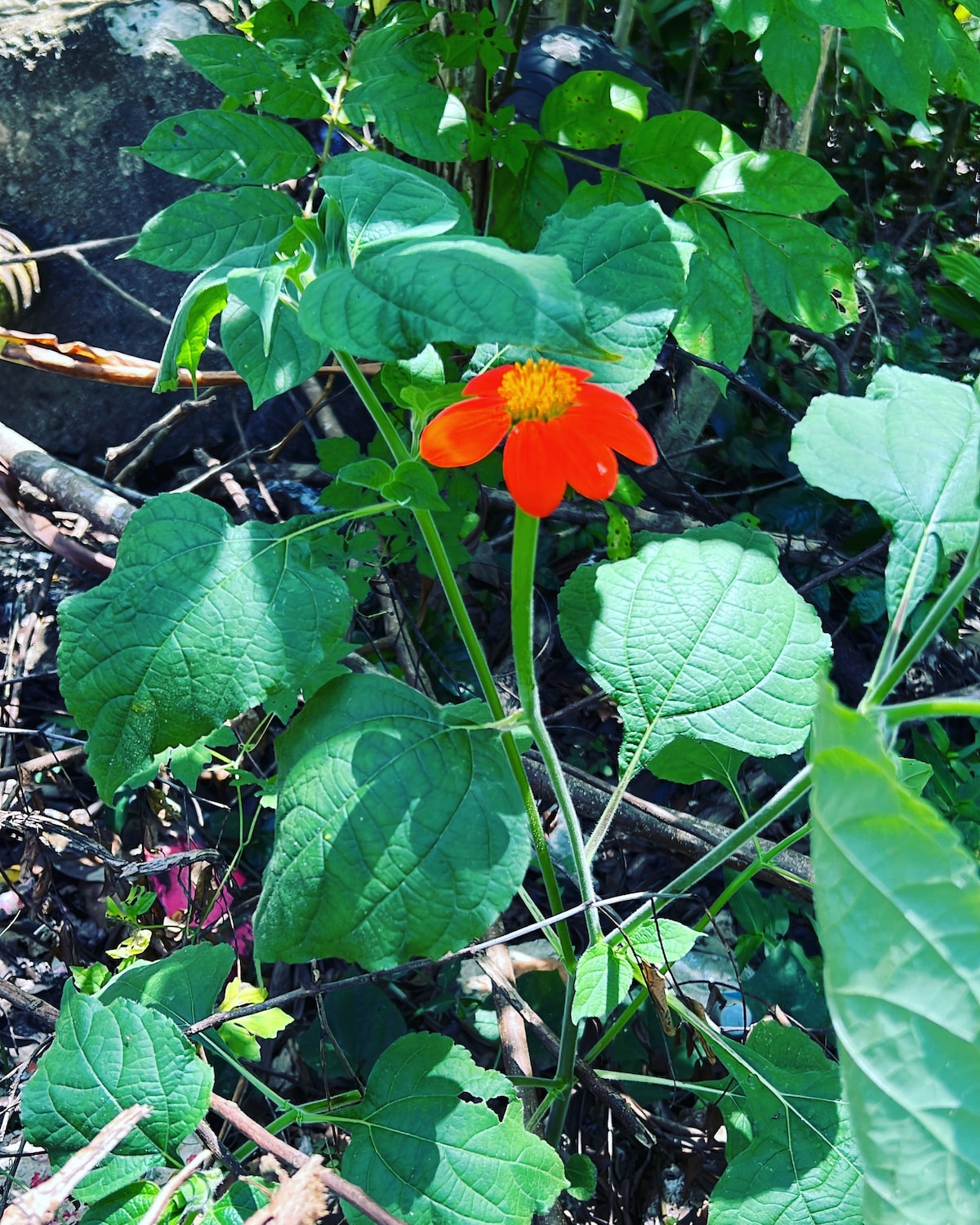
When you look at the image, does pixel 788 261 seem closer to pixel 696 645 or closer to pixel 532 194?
pixel 532 194

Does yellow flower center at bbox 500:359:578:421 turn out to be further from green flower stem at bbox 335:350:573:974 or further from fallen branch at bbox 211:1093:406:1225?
fallen branch at bbox 211:1093:406:1225

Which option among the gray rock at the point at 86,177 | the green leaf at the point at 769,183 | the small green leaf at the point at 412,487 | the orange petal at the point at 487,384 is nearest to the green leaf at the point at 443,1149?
the small green leaf at the point at 412,487

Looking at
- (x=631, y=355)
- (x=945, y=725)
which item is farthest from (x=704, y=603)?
(x=945, y=725)

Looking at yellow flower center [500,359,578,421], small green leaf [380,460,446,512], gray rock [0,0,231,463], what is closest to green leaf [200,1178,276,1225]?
small green leaf [380,460,446,512]

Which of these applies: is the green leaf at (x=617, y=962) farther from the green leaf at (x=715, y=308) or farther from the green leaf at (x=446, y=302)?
the green leaf at (x=715, y=308)

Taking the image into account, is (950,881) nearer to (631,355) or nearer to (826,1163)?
(631,355)

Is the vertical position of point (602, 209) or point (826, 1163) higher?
point (602, 209)
